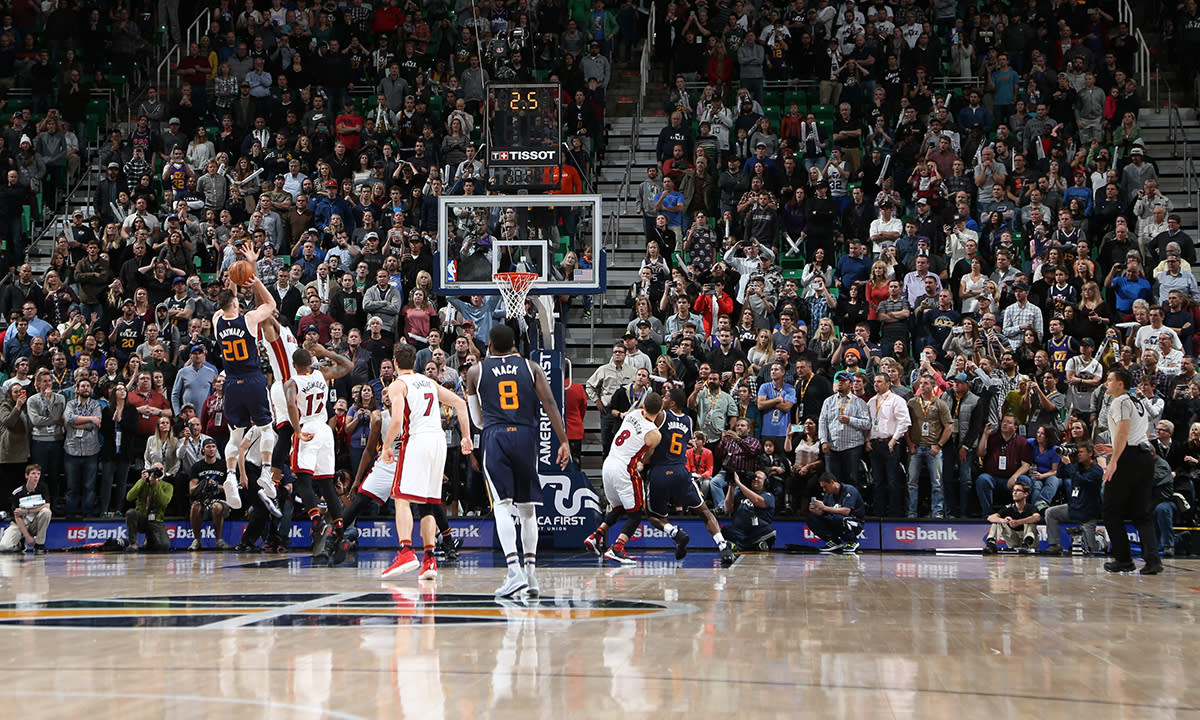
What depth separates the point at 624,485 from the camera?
A: 44.6ft

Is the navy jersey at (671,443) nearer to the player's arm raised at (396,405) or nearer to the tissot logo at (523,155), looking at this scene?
the player's arm raised at (396,405)

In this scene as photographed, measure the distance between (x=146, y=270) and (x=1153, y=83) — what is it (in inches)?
797

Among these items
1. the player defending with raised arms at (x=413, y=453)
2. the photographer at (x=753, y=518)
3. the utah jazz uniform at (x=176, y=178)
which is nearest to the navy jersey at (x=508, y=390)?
the player defending with raised arms at (x=413, y=453)

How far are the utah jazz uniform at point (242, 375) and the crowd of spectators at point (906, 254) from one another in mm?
6146

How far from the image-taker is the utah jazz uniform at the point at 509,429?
391 inches

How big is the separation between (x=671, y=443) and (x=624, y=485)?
2.25 ft

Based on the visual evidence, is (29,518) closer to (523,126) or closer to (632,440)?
(523,126)

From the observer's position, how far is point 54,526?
17.2m

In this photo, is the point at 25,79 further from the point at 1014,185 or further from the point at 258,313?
the point at 1014,185

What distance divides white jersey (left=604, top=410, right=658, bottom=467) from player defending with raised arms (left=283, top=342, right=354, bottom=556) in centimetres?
303

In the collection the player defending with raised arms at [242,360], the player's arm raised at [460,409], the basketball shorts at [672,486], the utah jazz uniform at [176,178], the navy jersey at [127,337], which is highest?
the utah jazz uniform at [176,178]

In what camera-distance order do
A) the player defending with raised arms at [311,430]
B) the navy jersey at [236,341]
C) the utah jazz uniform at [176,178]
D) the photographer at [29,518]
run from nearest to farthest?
the navy jersey at [236,341]
the player defending with raised arms at [311,430]
the photographer at [29,518]
the utah jazz uniform at [176,178]

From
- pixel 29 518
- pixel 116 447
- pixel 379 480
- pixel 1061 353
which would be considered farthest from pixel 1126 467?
pixel 29 518

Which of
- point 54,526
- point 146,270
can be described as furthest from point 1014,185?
point 54,526
